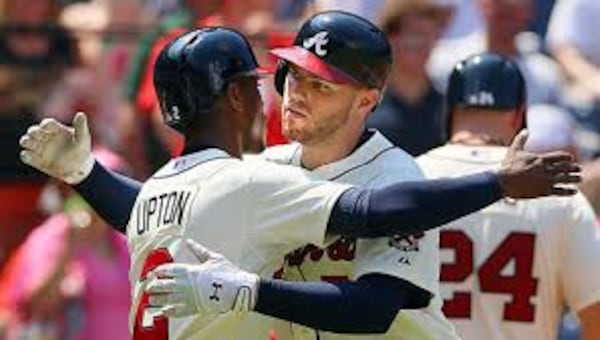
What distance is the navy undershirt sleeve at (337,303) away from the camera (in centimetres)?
586

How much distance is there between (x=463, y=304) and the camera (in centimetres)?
747

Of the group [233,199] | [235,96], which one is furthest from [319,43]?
[233,199]

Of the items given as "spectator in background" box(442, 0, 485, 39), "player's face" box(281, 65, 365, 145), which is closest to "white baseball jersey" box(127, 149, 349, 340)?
"player's face" box(281, 65, 365, 145)

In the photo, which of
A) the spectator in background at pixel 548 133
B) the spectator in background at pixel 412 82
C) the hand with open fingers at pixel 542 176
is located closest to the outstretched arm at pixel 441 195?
the hand with open fingers at pixel 542 176

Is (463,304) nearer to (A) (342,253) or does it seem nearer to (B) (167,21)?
(A) (342,253)

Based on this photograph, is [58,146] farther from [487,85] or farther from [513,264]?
[487,85]

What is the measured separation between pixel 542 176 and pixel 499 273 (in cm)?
167

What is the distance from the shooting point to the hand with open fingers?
5863mm

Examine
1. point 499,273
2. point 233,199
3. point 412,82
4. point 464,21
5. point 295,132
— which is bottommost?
point 412,82

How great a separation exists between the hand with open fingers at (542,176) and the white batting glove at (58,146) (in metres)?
1.30

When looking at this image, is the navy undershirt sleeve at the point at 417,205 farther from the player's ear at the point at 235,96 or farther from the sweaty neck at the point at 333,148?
the player's ear at the point at 235,96

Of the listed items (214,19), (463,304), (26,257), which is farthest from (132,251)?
(214,19)

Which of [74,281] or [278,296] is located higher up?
[278,296]

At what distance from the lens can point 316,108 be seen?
620 centimetres
